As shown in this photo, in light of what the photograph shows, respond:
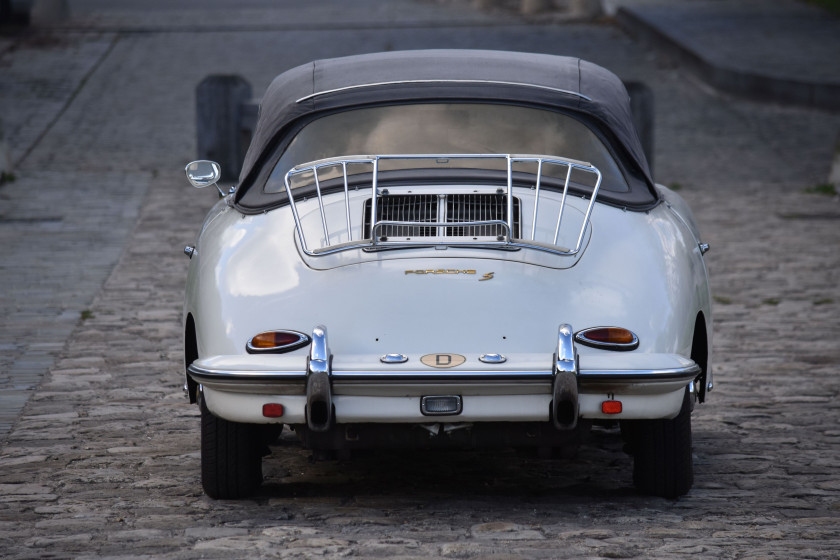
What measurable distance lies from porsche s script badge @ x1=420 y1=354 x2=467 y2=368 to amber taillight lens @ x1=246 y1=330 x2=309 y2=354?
43cm

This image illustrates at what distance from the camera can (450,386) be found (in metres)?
4.53

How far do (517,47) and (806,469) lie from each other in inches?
616

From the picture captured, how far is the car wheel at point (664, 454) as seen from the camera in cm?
496

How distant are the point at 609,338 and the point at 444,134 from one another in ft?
4.52

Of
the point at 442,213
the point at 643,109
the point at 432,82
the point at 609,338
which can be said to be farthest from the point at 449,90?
the point at 643,109

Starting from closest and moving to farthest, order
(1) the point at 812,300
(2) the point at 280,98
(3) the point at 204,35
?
(2) the point at 280,98, (1) the point at 812,300, (3) the point at 204,35

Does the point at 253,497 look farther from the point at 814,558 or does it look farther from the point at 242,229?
the point at 814,558

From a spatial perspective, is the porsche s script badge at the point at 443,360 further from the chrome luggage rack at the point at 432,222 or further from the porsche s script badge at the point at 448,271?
the chrome luggage rack at the point at 432,222

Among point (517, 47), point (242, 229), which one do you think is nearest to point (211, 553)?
point (242, 229)

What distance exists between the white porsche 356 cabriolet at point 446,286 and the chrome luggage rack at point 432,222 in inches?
0.5

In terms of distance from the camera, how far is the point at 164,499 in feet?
16.9

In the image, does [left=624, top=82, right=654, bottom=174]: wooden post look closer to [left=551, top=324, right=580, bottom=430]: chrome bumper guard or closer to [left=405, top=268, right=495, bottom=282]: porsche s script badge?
[left=405, top=268, right=495, bottom=282]: porsche s script badge

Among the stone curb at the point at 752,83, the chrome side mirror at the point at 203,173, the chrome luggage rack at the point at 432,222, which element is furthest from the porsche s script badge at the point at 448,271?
the stone curb at the point at 752,83

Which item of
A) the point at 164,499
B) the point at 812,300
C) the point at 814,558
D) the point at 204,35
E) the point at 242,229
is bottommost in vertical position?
the point at 204,35
